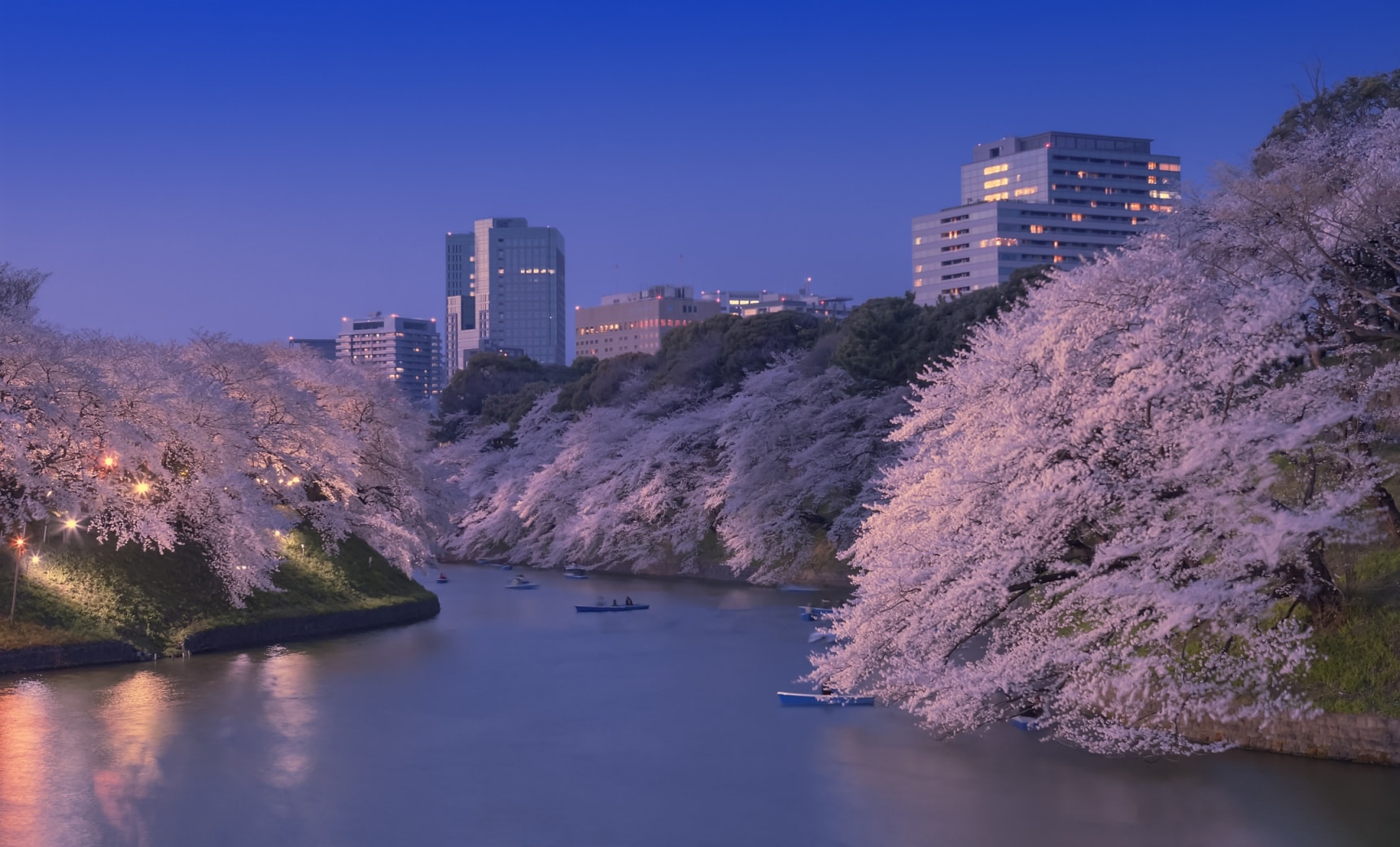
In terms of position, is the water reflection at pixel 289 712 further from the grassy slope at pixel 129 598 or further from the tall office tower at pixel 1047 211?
the tall office tower at pixel 1047 211

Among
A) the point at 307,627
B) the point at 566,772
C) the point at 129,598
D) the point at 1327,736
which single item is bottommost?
the point at 566,772

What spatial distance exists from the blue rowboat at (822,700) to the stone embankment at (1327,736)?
19.4 feet

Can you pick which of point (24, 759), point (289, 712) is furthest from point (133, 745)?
point (289, 712)

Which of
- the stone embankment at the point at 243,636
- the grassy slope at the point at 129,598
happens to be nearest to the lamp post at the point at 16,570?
the grassy slope at the point at 129,598

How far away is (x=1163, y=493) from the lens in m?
15.5

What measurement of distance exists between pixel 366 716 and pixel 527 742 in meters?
3.41

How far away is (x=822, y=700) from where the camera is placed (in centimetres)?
2091

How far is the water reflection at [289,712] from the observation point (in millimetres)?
16969

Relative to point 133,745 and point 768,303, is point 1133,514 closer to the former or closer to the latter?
point 133,745

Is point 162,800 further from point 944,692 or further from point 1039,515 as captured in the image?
point 1039,515

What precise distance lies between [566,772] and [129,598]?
45.1 ft

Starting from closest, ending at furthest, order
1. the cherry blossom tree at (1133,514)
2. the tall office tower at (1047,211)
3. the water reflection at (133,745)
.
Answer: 1. the water reflection at (133,745)
2. the cherry blossom tree at (1133,514)
3. the tall office tower at (1047,211)

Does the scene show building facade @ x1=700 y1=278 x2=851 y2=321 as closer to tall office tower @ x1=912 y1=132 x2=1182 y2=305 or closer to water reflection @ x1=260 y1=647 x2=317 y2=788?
tall office tower @ x1=912 y1=132 x2=1182 y2=305

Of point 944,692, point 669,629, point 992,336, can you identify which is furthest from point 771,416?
point 944,692
